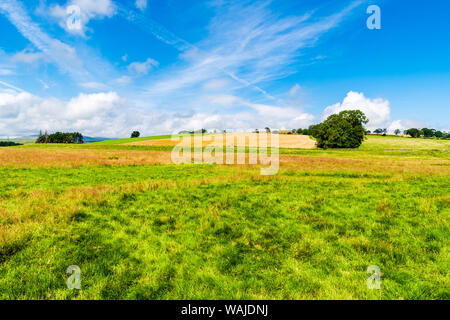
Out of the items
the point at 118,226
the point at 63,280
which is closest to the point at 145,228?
the point at 118,226

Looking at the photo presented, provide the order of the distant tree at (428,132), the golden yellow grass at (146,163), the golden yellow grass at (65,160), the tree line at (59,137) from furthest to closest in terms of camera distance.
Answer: the distant tree at (428,132)
the tree line at (59,137)
the golden yellow grass at (146,163)
the golden yellow grass at (65,160)

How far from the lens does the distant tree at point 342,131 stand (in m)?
68.9

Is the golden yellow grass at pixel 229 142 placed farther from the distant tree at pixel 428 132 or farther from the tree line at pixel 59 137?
the distant tree at pixel 428 132

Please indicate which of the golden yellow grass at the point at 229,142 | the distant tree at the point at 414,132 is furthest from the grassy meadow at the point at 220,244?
the distant tree at the point at 414,132

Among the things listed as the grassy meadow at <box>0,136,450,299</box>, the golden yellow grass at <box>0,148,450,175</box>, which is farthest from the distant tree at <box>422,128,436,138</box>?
the grassy meadow at <box>0,136,450,299</box>

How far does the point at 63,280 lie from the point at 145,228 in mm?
2826

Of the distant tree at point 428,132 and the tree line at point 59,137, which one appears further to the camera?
the distant tree at point 428,132

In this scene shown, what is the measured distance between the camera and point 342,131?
226 feet

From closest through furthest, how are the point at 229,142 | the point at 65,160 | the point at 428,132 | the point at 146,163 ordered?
the point at 65,160, the point at 146,163, the point at 229,142, the point at 428,132

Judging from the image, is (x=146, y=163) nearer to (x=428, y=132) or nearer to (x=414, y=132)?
(x=414, y=132)

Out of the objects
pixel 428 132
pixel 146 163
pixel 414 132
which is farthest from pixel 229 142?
pixel 428 132
